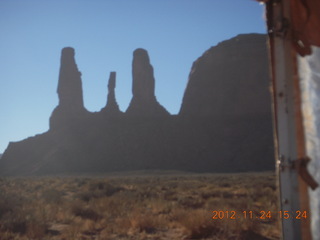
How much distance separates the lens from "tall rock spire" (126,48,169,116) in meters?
77.7

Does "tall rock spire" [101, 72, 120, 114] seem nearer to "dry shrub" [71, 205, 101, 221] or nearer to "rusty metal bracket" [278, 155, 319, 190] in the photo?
"dry shrub" [71, 205, 101, 221]

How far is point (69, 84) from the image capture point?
85.9 metres

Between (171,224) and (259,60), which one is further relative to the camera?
(259,60)

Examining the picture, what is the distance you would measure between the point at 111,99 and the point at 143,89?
7.64 m

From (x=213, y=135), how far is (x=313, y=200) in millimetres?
70158

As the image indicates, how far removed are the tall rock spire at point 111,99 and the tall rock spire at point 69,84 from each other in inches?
295

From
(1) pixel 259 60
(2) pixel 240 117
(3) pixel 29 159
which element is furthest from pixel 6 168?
(1) pixel 259 60

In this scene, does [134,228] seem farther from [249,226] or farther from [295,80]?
[295,80]

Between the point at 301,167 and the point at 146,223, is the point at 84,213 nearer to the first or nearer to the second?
the point at 146,223

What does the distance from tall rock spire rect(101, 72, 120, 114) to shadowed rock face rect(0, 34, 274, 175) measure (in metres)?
0.22

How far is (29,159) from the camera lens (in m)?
77.5

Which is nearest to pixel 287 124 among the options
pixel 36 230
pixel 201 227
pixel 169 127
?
pixel 201 227

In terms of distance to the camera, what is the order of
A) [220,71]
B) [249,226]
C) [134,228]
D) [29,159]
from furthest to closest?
[220,71] → [29,159] → [134,228] → [249,226]

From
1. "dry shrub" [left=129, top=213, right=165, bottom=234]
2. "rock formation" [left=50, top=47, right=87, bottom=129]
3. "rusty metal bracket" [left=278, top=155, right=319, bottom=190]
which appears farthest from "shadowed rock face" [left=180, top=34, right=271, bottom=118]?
"rusty metal bracket" [left=278, top=155, right=319, bottom=190]
